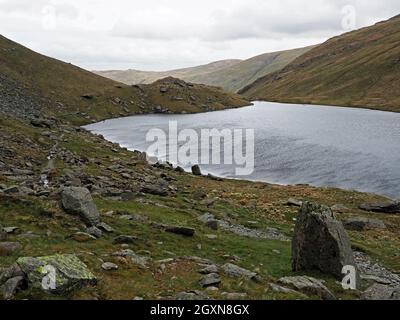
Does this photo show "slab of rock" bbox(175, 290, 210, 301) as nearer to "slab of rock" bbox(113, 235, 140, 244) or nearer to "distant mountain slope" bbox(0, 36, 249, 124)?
"slab of rock" bbox(113, 235, 140, 244)

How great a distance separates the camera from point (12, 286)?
51.6 ft

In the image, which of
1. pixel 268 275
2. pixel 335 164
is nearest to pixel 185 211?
pixel 268 275

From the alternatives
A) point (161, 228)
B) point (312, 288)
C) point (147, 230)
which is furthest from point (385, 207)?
point (312, 288)

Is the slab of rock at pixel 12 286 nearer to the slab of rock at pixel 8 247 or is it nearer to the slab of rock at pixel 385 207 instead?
the slab of rock at pixel 8 247

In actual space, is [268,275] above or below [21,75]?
below

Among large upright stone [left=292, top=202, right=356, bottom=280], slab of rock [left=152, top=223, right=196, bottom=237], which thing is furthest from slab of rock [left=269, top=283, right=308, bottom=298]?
slab of rock [left=152, top=223, right=196, bottom=237]

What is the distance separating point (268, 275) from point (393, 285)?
9.17 m

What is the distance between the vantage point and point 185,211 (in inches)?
1599

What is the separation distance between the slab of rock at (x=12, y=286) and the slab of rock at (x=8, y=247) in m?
4.98

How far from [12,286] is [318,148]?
87.9 metres

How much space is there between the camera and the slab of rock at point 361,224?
44219 mm
